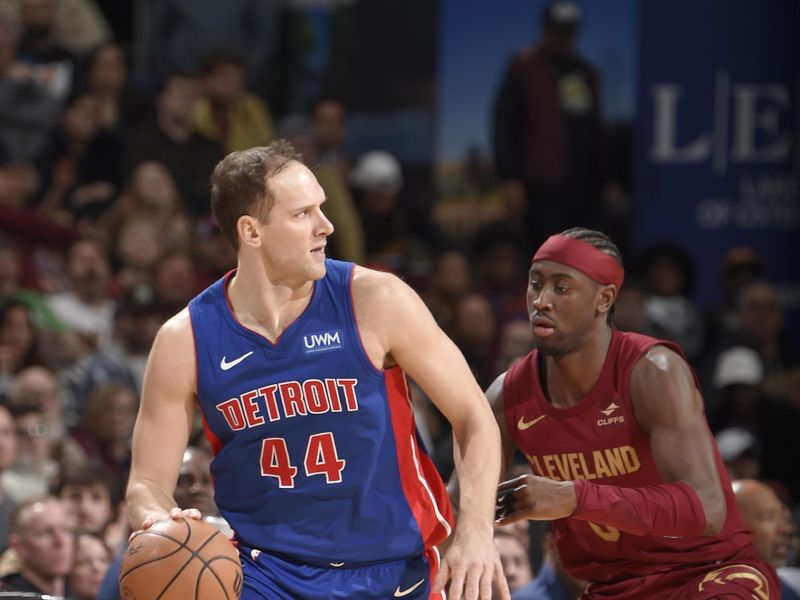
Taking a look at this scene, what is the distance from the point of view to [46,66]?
981 centimetres

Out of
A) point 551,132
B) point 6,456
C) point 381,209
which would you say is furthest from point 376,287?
point 551,132

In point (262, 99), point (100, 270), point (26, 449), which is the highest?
point (262, 99)

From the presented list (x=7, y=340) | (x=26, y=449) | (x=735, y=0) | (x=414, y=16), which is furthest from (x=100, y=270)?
(x=735, y=0)

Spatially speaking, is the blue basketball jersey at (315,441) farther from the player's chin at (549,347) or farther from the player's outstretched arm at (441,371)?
the player's chin at (549,347)

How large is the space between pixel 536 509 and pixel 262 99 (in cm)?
770

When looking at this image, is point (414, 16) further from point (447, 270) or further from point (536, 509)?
point (536, 509)

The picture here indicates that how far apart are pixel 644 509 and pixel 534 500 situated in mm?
341

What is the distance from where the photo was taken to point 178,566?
376 cm

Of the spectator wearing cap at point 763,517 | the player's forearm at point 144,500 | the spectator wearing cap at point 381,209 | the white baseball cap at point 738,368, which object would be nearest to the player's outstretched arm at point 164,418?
the player's forearm at point 144,500

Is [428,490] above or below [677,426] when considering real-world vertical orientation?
below

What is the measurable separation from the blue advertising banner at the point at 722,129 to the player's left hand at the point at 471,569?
694 centimetres

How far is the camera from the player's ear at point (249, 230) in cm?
414

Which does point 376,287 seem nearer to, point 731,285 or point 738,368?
point 738,368

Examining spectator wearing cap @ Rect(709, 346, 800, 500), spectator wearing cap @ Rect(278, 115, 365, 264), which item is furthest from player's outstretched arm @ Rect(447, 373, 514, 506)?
spectator wearing cap @ Rect(278, 115, 365, 264)
